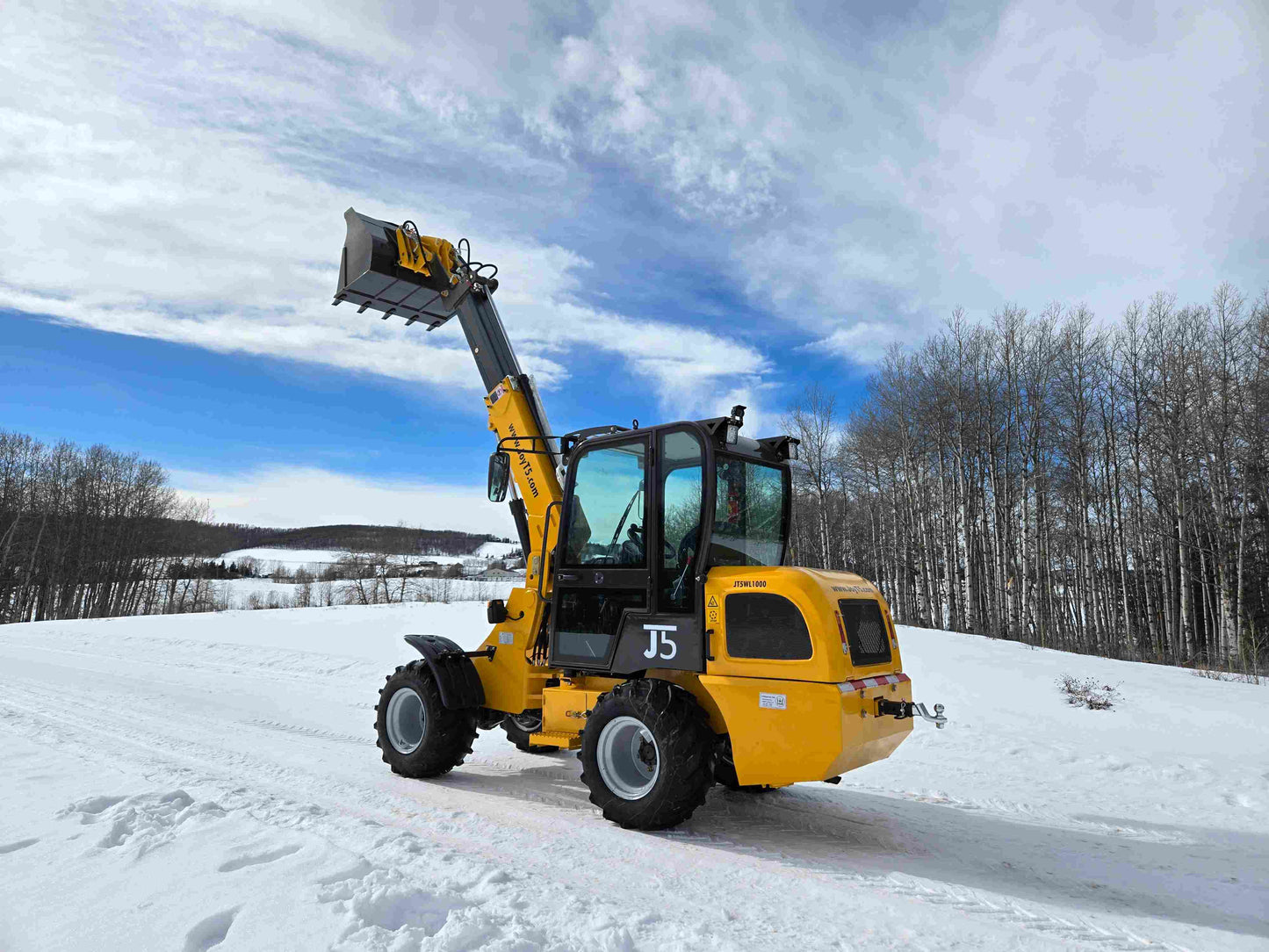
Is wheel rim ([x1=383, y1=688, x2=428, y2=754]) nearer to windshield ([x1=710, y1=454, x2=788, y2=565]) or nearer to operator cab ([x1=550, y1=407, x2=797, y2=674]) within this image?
operator cab ([x1=550, y1=407, x2=797, y2=674])

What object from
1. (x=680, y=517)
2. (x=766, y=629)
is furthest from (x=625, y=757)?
(x=680, y=517)

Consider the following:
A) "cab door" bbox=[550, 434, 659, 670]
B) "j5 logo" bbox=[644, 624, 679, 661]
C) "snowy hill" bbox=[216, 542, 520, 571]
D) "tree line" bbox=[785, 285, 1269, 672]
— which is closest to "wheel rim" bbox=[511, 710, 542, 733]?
"cab door" bbox=[550, 434, 659, 670]

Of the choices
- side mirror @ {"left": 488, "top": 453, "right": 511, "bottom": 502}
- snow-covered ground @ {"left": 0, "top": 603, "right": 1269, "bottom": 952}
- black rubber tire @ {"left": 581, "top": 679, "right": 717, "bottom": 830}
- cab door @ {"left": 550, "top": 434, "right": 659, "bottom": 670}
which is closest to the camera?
snow-covered ground @ {"left": 0, "top": 603, "right": 1269, "bottom": 952}

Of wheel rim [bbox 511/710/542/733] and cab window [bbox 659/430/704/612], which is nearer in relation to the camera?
cab window [bbox 659/430/704/612]

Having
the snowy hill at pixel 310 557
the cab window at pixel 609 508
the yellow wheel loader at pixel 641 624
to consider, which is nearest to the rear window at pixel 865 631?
the yellow wheel loader at pixel 641 624

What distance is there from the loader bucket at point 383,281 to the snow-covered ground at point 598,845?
4254 mm

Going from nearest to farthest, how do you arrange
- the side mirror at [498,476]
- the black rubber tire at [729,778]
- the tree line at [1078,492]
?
the black rubber tire at [729,778], the side mirror at [498,476], the tree line at [1078,492]

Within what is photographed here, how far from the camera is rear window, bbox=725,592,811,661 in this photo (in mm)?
4625

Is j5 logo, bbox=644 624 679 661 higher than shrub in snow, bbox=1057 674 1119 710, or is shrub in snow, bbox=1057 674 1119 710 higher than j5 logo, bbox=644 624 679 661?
j5 logo, bbox=644 624 679 661

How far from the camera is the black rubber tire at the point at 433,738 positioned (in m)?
6.15

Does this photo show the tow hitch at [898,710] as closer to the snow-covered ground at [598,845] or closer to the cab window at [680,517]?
the snow-covered ground at [598,845]

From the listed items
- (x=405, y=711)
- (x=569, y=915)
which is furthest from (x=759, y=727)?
(x=405, y=711)

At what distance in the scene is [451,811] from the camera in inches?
203

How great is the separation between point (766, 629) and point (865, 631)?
0.78 meters
